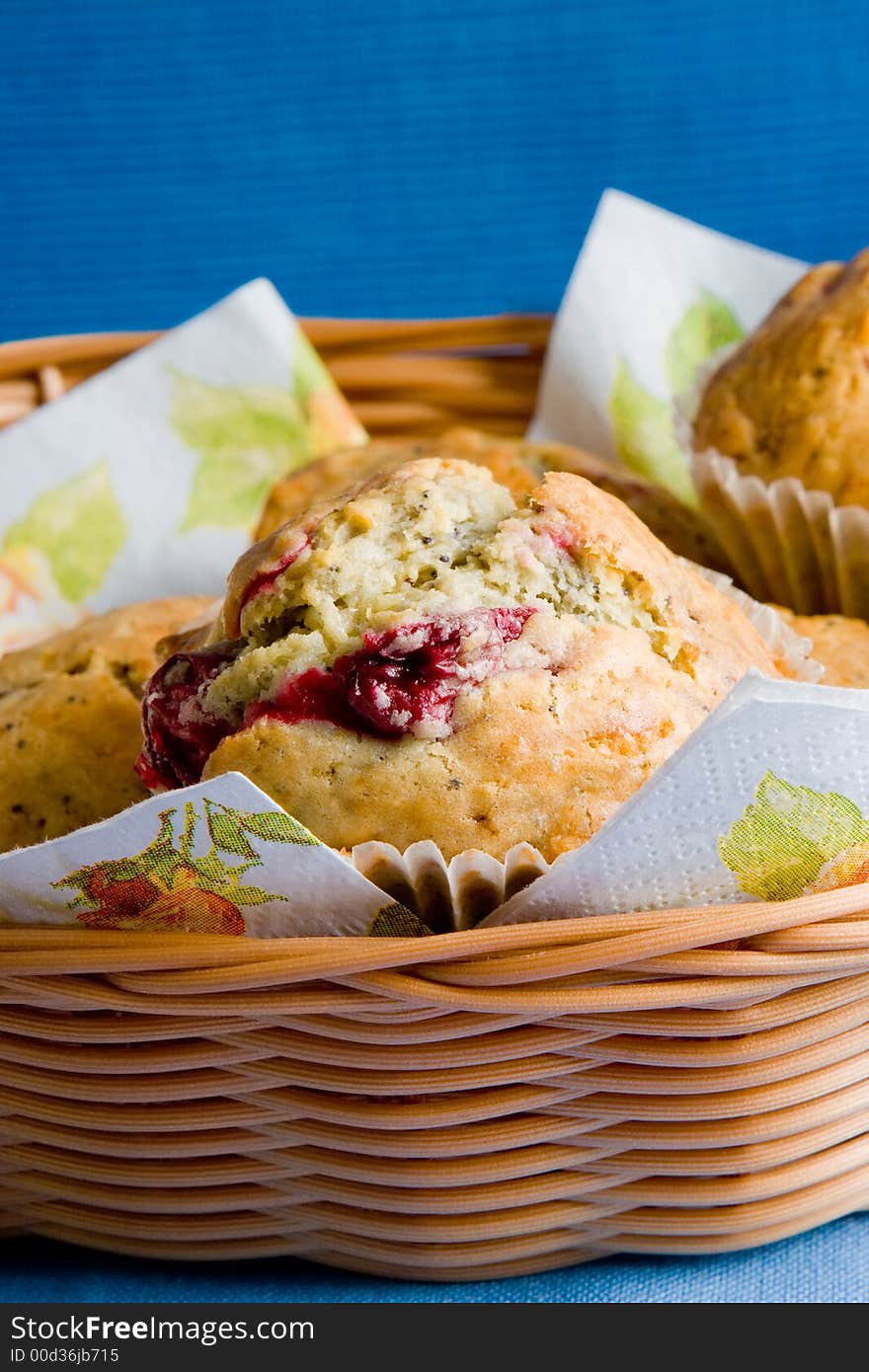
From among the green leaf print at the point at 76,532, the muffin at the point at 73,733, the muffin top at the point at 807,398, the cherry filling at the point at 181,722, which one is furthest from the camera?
the green leaf print at the point at 76,532

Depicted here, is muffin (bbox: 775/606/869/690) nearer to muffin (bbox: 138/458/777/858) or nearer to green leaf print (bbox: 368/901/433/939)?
muffin (bbox: 138/458/777/858)

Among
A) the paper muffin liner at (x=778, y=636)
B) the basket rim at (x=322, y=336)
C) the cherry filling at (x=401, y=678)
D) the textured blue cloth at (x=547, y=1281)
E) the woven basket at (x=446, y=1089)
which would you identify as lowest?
the textured blue cloth at (x=547, y=1281)

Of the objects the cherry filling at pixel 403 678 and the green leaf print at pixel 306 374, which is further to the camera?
the green leaf print at pixel 306 374

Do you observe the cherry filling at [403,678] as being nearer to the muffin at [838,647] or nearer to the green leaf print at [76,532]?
the muffin at [838,647]

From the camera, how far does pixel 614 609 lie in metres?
1.52

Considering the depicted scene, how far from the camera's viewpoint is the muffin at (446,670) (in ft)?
4.58

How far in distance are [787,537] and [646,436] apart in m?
0.57

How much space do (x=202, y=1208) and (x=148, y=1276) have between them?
14 centimetres

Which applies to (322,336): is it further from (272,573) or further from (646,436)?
(272,573)

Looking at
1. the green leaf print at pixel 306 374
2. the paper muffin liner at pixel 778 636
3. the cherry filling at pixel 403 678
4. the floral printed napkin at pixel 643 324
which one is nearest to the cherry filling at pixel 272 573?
the cherry filling at pixel 403 678

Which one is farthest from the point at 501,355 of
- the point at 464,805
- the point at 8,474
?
the point at 464,805

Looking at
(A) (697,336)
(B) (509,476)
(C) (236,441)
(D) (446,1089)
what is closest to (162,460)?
(C) (236,441)

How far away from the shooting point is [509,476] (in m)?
2.11

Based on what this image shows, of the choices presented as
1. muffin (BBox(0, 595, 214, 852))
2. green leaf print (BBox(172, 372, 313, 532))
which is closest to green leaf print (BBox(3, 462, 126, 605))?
green leaf print (BBox(172, 372, 313, 532))
